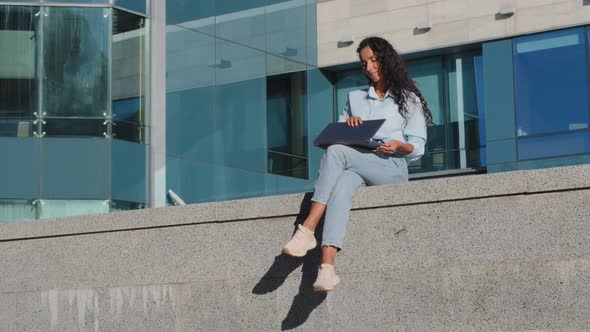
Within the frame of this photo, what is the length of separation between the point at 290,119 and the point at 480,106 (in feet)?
13.5

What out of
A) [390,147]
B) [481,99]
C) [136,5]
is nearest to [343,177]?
[390,147]

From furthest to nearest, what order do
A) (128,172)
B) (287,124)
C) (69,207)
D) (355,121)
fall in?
(287,124)
(128,172)
(69,207)
(355,121)

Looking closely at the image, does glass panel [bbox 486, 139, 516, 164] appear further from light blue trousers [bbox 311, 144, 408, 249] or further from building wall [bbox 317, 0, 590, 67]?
light blue trousers [bbox 311, 144, 408, 249]

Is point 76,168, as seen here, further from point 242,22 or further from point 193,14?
point 242,22

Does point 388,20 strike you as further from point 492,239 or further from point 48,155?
point 492,239

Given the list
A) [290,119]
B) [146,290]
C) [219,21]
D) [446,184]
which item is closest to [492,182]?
[446,184]

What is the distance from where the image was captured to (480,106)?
2484 cm

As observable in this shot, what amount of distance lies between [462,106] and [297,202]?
57.9ft

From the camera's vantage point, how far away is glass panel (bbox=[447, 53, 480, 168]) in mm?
24734

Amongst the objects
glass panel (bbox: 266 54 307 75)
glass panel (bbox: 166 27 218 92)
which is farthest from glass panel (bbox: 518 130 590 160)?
glass panel (bbox: 166 27 218 92)

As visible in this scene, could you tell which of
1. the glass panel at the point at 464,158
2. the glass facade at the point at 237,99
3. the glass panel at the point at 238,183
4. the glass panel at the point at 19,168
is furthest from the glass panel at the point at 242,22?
the glass panel at the point at 464,158

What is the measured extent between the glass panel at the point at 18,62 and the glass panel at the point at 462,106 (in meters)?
9.44

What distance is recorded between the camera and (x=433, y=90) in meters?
25.7

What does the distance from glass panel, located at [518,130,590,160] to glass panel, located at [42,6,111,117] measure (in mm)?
8661
